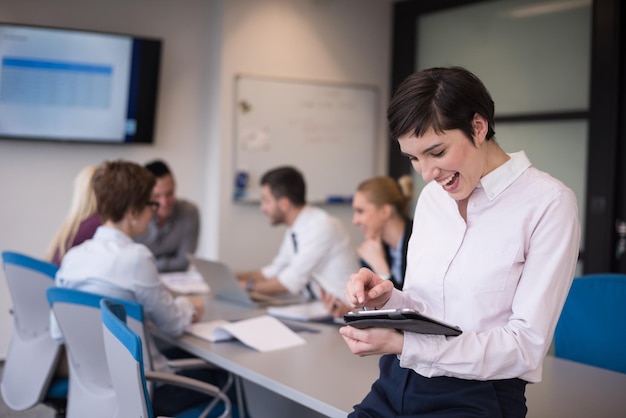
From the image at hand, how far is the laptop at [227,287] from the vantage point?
138 inches

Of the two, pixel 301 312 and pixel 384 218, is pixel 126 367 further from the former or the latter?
pixel 384 218

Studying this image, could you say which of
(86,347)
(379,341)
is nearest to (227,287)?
(86,347)

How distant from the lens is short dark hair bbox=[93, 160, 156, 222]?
2.86 meters

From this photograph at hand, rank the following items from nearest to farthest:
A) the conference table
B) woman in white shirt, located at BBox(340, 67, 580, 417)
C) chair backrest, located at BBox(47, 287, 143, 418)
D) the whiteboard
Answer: woman in white shirt, located at BBox(340, 67, 580, 417) → the conference table → chair backrest, located at BBox(47, 287, 143, 418) → the whiteboard

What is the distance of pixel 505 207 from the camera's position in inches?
65.6

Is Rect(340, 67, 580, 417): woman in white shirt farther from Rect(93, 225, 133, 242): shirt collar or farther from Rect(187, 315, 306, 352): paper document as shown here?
Rect(93, 225, 133, 242): shirt collar

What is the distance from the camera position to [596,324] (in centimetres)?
272

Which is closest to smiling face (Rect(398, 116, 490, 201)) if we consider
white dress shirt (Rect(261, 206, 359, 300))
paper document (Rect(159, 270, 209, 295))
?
white dress shirt (Rect(261, 206, 359, 300))

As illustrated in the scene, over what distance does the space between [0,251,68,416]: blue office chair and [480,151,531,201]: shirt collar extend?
2045 mm

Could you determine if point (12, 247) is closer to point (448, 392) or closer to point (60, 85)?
point (60, 85)

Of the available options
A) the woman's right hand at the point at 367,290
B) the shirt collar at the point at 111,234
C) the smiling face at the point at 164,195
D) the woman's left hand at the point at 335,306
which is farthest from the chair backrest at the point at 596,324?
the smiling face at the point at 164,195

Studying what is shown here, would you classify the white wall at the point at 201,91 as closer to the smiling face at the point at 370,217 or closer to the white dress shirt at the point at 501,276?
the smiling face at the point at 370,217

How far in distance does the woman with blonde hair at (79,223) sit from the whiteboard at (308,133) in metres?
2.09

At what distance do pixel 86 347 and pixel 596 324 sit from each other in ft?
6.09
